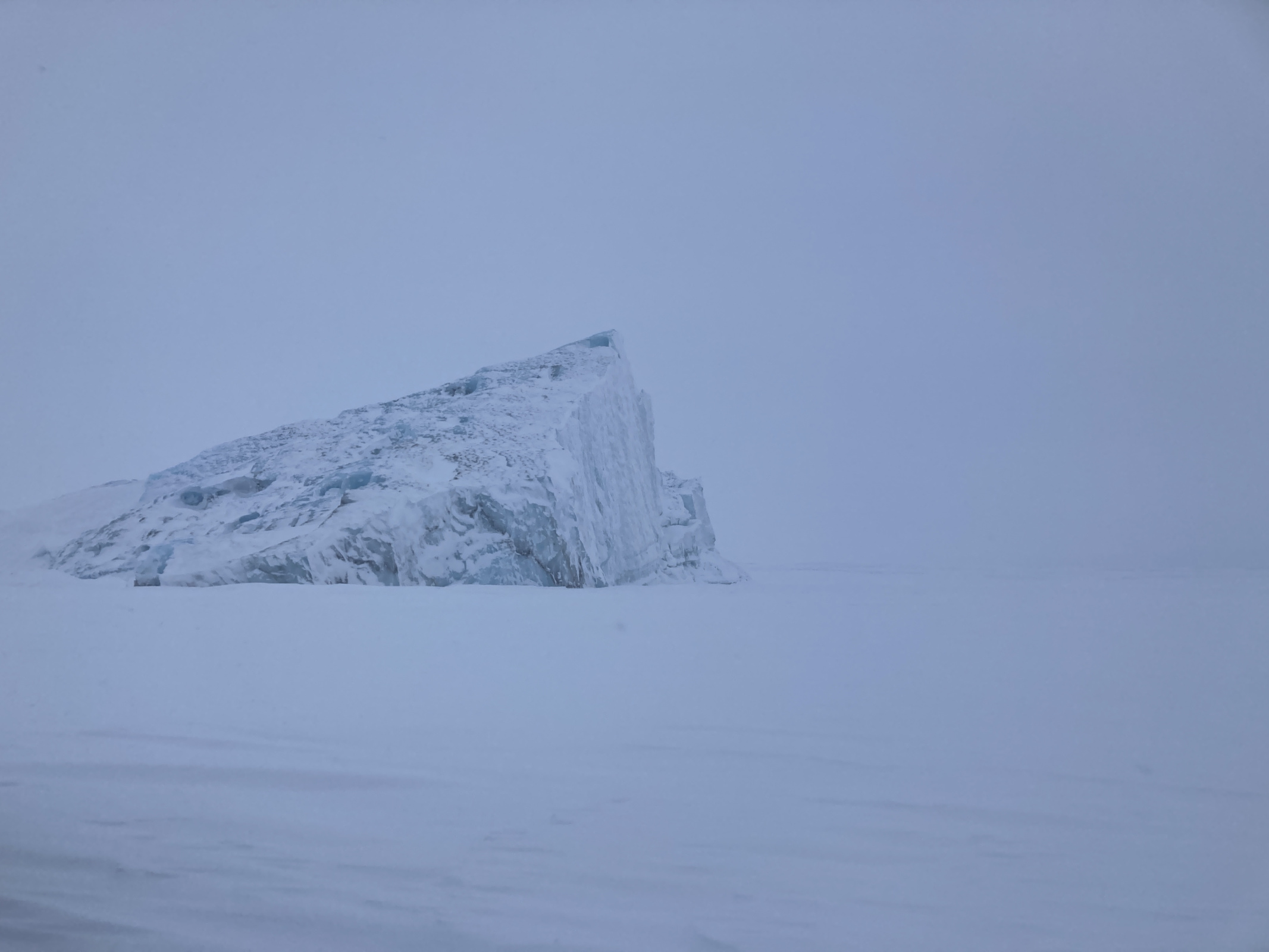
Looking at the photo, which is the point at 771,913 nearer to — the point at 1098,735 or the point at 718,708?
the point at 718,708

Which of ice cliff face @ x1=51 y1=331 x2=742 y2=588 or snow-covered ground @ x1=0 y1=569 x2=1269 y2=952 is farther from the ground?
ice cliff face @ x1=51 y1=331 x2=742 y2=588

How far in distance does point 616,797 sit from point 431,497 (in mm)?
6226

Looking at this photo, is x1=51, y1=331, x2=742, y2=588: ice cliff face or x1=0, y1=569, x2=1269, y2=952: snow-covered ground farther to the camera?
x1=51, y1=331, x2=742, y2=588: ice cliff face

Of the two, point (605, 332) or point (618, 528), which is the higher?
point (605, 332)

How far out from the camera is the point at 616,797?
5.49 feet

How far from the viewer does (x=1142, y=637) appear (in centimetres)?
409

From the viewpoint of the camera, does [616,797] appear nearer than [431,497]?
Yes

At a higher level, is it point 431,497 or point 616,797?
point 431,497

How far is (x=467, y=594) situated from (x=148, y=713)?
308 centimetres

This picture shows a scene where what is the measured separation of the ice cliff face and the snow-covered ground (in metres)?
3.68

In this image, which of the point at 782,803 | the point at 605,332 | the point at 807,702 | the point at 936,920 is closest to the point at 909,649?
the point at 807,702

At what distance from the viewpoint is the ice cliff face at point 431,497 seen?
714 cm

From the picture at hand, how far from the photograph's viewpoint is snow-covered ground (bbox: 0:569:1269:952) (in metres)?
1.25

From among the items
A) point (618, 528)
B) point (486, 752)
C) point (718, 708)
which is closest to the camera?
point (486, 752)
